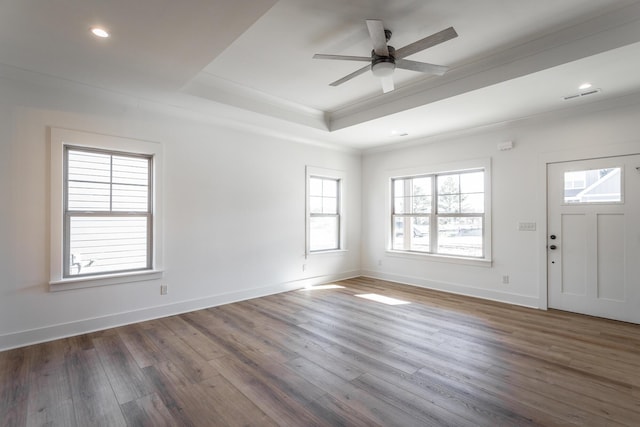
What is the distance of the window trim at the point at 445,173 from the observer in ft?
16.0

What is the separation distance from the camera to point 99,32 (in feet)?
7.82

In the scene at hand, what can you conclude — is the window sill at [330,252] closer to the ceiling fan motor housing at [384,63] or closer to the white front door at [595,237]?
the white front door at [595,237]

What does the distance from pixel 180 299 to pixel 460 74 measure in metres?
4.55

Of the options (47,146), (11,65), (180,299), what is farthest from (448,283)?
(11,65)

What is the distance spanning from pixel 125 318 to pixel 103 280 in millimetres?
552

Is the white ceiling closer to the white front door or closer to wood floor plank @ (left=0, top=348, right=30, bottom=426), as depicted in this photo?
the white front door

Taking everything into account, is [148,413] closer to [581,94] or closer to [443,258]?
[443,258]

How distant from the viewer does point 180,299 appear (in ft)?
13.7

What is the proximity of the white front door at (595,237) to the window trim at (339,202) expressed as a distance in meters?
3.46

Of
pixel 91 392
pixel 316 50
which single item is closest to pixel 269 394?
pixel 91 392

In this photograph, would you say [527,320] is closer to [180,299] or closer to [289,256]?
[289,256]

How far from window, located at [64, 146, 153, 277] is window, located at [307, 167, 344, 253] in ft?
9.03

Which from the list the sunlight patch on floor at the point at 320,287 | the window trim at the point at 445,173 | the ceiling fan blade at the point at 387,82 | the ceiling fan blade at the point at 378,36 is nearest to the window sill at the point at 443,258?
the window trim at the point at 445,173

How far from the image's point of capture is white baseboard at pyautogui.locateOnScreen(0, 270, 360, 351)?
310cm
